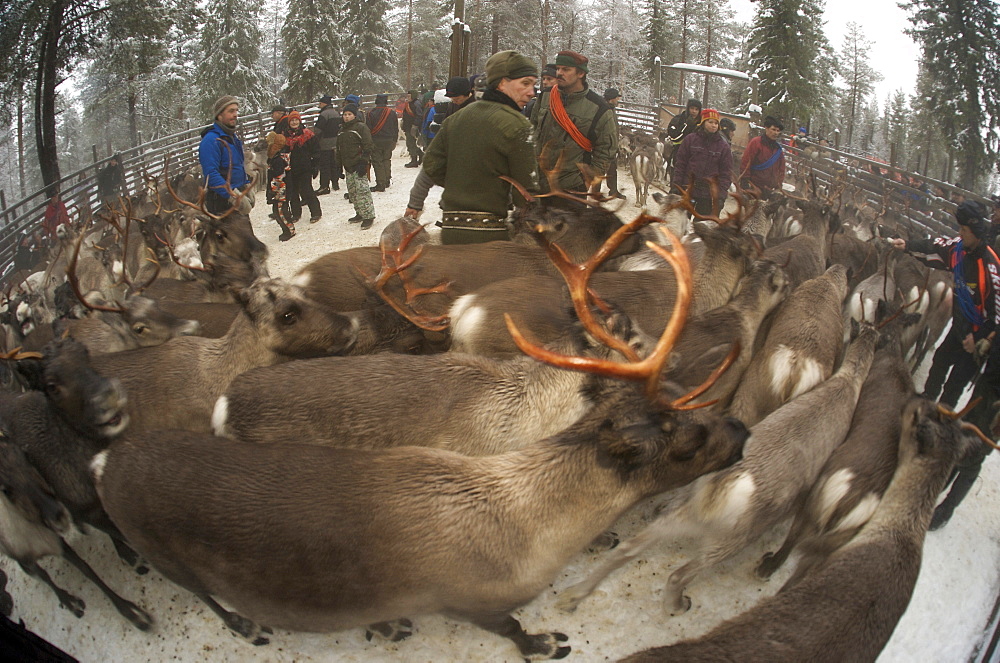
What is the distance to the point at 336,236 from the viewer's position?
1019 cm

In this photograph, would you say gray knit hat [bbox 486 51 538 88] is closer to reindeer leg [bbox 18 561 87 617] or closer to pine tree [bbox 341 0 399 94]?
reindeer leg [bbox 18 561 87 617]

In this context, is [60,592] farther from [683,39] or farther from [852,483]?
[683,39]

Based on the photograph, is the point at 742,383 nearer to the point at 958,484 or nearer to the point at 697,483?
the point at 697,483

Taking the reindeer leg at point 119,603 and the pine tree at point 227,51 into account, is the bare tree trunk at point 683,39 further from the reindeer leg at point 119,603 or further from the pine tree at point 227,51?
the reindeer leg at point 119,603

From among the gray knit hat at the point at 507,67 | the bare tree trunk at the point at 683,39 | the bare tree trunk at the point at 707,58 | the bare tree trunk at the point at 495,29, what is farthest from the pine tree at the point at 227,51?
the bare tree trunk at the point at 683,39

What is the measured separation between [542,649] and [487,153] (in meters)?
3.50

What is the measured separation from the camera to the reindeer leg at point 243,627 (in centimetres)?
347

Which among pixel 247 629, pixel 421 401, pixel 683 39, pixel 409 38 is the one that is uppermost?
pixel 409 38

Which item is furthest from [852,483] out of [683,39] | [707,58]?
[683,39]

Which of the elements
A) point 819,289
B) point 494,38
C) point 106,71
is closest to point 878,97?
point 819,289

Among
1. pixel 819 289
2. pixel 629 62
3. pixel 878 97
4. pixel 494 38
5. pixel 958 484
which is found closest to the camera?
pixel 958 484

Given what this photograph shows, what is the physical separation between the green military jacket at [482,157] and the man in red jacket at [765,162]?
4811 millimetres

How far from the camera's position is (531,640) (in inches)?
130

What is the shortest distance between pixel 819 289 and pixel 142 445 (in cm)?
482
